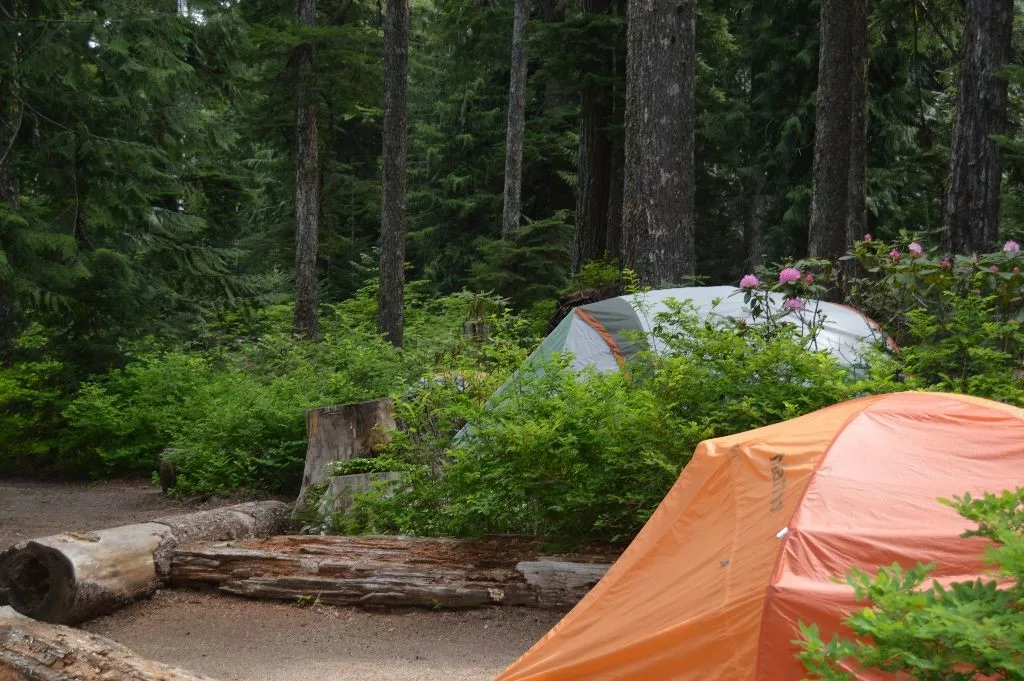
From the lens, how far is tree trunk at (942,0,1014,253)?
11523 millimetres

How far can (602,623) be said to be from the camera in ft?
13.5

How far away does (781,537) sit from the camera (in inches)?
140

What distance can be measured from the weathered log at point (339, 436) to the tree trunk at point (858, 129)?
839 cm

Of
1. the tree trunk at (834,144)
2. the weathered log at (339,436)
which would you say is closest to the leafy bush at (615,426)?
the weathered log at (339,436)

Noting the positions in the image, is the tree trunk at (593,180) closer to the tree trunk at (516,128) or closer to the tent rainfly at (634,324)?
the tent rainfly at (634,324)

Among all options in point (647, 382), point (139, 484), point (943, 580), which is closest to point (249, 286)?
point (139, 484)

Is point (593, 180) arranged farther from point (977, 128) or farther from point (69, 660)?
point (69, 660)

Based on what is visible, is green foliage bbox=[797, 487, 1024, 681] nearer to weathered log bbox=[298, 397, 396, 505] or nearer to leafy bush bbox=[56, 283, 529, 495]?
leafy bush bbox=[56, 283, 529, 495]

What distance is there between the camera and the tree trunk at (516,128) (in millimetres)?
21578

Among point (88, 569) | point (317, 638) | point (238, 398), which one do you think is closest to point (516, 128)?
point (238, 398)

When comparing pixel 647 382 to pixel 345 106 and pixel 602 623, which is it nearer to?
pixel 602 623

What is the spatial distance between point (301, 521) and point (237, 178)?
10.3 m

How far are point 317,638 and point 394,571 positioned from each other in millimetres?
697

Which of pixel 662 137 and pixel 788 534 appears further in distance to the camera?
pixel 662 137
